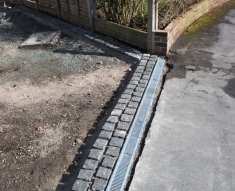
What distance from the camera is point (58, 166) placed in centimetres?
328

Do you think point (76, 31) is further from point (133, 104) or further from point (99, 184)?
point (99, 184)

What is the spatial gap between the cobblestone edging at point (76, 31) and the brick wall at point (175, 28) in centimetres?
46

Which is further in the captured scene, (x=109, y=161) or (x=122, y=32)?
(x=122, y=32)

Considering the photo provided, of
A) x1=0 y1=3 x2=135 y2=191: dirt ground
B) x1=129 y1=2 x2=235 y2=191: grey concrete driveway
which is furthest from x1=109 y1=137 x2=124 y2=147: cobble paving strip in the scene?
x1=0 y1=3 x2=135 y2=191: dirt ground

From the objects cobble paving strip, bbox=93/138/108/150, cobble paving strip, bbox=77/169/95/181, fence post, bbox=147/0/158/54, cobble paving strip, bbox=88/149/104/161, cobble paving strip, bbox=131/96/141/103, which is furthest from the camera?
fence post, bbox=147/0/158/54

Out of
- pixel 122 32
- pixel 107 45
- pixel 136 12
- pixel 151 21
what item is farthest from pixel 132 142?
pixel 136 12

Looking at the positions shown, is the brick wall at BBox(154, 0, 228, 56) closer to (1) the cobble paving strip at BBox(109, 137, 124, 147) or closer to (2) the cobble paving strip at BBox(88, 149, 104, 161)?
(1) the cobble paving strip at BBox(109, 137, 124, 147)

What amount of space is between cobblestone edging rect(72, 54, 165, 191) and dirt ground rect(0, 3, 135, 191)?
0.87 ft

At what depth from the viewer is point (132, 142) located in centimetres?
342

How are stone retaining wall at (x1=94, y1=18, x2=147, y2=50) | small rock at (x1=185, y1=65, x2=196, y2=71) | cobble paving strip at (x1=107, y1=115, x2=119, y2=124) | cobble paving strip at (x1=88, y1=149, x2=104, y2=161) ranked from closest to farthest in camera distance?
cobble paving strip at (x1=88, y1=149, x2=104, y2=161) → cobble paving strip at (x1=107, y1=115, x2=119, y2=124) → small rock at (x1=185, y1=65, x2=196, y2=71) → stone retaining wall at (x1=94, y1=18, x2=147, y2=50)

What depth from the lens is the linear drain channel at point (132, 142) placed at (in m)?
2.91

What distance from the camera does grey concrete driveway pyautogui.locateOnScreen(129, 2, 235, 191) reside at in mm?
2959

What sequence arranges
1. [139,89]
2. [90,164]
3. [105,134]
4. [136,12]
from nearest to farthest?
[90,164] < [105,134] < [139,89] < [136,12]

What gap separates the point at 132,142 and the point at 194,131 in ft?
2.85
